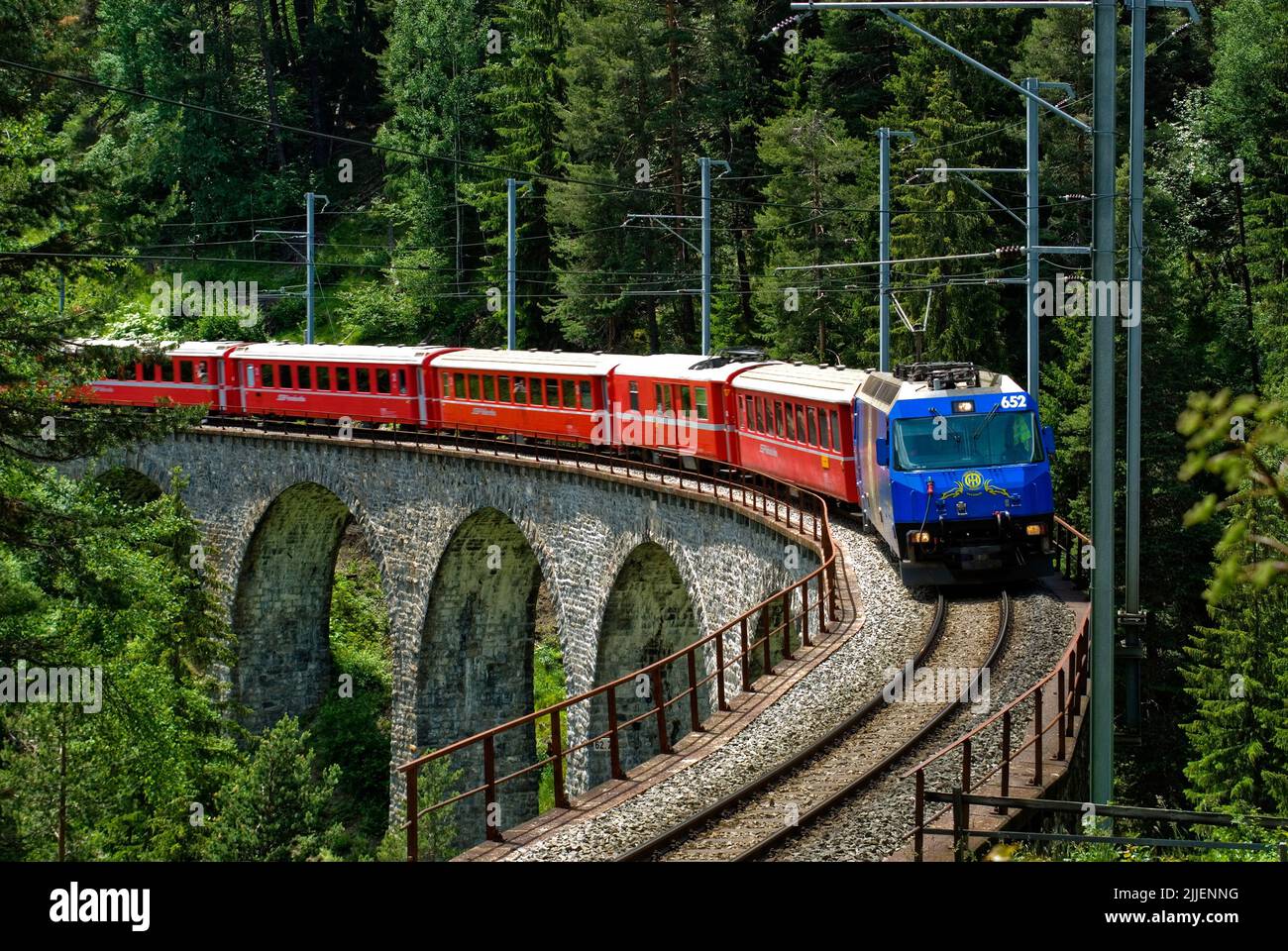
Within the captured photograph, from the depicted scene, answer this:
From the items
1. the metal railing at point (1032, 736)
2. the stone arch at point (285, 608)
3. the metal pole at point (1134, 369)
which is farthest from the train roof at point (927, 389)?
the stone arch at point (285, 608)

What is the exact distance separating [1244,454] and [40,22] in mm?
20927

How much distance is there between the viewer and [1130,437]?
15.9 metres

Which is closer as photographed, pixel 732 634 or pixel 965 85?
pixel 732 634

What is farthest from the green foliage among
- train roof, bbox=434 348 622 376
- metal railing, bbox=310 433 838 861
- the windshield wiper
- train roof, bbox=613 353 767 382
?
the windshield wiper

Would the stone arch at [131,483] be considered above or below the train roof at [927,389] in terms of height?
below

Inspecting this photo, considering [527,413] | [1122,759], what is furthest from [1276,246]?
[527,413]

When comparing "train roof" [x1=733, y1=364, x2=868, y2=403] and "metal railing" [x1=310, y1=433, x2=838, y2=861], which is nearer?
"metal railing" [x1=310, y1=433, x2=838, y2=861]

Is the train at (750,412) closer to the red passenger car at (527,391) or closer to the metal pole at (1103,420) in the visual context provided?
the red passenger car at (527,391)

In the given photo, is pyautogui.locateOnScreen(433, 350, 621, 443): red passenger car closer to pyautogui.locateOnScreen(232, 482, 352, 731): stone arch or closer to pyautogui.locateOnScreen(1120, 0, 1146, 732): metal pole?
pyautogui.locateOnScreen(232, 482, 352, 731): stone arch

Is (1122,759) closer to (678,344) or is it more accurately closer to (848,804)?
(848,804)

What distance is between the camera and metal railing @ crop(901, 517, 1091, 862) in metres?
12.3

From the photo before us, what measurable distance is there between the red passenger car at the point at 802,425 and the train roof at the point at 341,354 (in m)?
14.3

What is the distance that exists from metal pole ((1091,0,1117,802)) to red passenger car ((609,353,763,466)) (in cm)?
1943

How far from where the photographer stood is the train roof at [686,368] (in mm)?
33188
